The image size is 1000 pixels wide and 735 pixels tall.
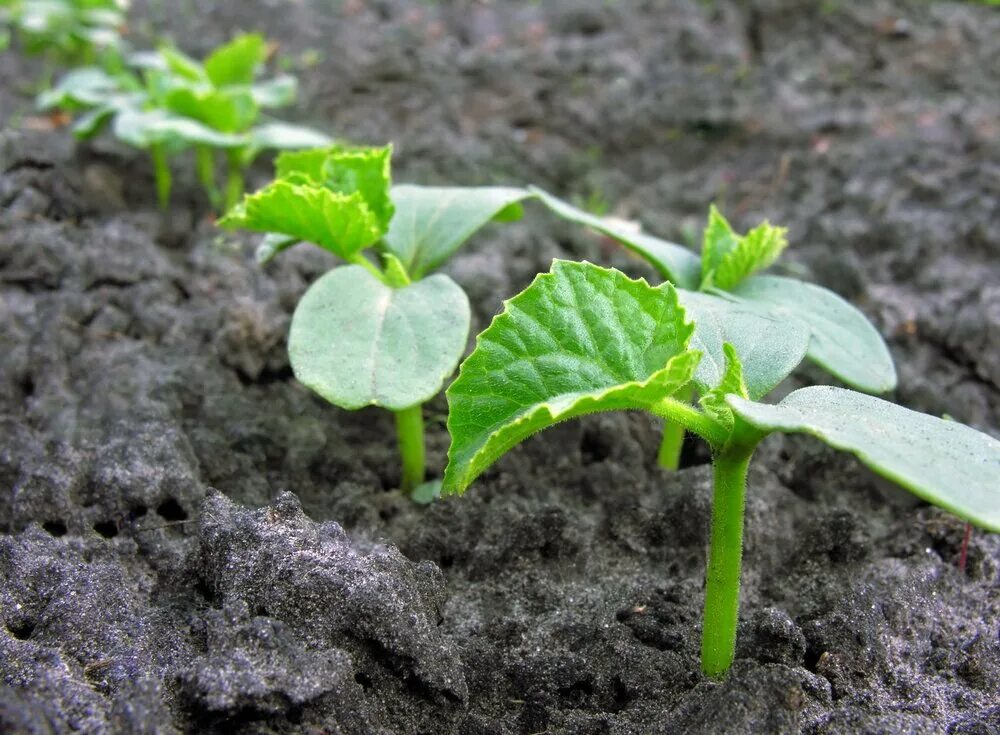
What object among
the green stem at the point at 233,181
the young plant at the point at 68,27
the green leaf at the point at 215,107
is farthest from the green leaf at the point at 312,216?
the young plant at the point at 68,27

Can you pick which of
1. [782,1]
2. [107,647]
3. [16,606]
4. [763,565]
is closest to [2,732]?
[107,647]

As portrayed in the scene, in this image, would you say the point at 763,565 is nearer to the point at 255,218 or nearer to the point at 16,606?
the point at 255,218

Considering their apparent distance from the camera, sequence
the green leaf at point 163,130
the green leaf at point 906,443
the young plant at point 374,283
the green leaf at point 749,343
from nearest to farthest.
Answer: the green leaf at point 906,443 → the green leaf at point 749,343 → the young plant at point 374,283 → the green leaf at point 163,130

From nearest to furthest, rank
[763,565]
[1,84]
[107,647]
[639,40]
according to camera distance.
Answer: [107,647] → [763,565] → [1,84] → [639,40]

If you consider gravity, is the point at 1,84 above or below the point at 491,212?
below

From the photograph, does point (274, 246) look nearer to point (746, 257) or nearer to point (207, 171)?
point (746, 257)

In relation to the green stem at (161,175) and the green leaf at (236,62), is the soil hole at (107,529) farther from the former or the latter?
the green leaf at (236,62)

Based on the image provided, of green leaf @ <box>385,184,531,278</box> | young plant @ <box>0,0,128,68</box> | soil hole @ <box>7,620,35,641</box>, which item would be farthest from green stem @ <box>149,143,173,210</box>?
soil hole @ <box>7,620,35,641</box>
